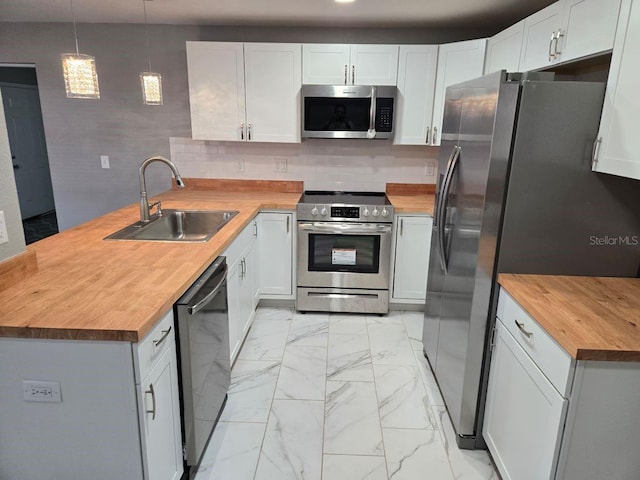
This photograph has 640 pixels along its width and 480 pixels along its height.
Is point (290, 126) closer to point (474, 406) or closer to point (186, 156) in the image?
point (186, 156)

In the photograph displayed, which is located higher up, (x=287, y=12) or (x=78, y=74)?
(x=287, y=12)

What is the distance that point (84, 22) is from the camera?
11.6ft

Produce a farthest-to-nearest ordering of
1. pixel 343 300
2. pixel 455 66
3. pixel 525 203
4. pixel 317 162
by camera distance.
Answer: pixel 317 162
pixel 343 300
pixel 455 66
pixel 525 203

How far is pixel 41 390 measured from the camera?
4.23 feet

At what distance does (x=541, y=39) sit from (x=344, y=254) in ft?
6.28

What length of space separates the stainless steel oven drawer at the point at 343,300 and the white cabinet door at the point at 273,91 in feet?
4.22

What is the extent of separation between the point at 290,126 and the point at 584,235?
2.36 m

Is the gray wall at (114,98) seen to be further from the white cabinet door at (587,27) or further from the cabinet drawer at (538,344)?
the cabinet drawer at (538,344)

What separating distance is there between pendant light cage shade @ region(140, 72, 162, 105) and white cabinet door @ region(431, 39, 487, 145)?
6.49ft

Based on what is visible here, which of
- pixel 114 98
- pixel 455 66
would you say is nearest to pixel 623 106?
pixel 455 66

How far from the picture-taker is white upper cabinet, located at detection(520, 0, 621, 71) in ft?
5.74

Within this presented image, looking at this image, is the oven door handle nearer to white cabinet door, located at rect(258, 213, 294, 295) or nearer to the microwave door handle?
white cabinet door, located at rect(258, 213, 294, 295)

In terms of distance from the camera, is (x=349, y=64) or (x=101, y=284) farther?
(x=349, y=64)

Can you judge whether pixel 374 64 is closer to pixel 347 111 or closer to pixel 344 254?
pixel 347 111
